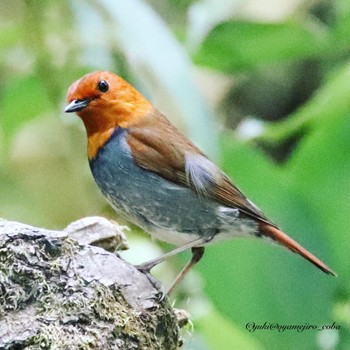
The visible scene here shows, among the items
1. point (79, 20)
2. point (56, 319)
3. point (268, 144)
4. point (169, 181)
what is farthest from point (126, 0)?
point (268, 144)

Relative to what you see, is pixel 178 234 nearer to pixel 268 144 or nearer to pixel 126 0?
pixel 126 0

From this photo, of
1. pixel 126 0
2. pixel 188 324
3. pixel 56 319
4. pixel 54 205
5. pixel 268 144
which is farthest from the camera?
pixel 268 144

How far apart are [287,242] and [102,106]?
33.6 inches

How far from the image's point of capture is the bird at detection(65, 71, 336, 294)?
3.35 meters

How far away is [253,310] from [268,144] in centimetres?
244

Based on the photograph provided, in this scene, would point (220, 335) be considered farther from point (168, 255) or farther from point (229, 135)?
point (229, 135)

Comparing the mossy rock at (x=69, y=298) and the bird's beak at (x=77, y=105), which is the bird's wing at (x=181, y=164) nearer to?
the bird's beak at (x=77, y=105)

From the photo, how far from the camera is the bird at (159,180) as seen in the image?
335cm

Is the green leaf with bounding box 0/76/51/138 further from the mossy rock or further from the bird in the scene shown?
the mossy rock

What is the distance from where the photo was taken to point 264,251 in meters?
3.94

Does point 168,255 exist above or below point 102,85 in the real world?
below

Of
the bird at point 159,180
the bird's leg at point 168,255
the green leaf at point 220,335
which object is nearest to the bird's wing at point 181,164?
the bird at point 159,180

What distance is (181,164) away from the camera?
3369 millimetres

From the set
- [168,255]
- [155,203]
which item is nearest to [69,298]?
[168,255]
